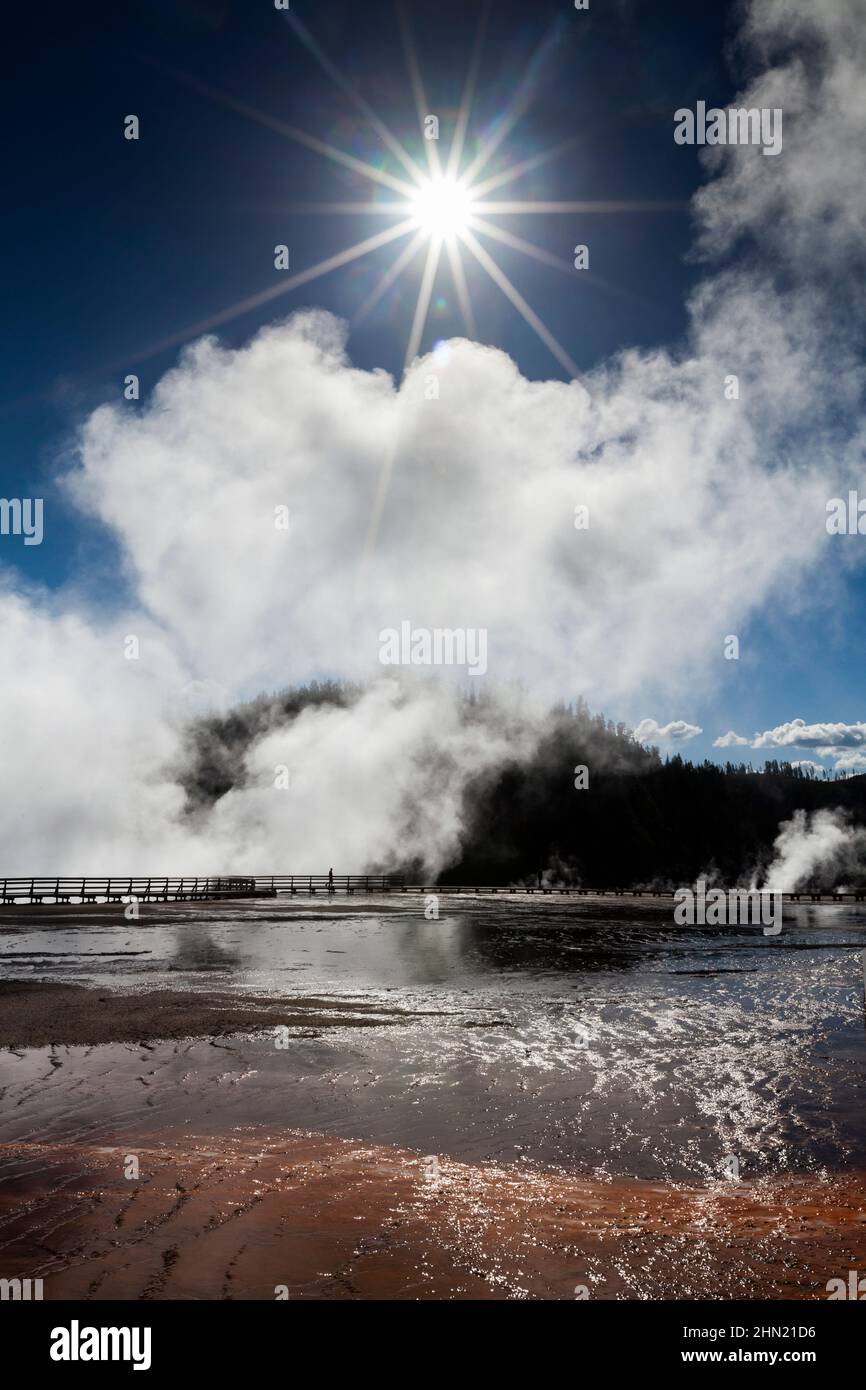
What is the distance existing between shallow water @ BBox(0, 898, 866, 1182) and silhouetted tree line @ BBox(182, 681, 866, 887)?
97880 mm

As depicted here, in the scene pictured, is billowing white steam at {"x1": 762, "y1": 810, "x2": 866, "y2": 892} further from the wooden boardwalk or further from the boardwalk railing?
the boardwalk railing

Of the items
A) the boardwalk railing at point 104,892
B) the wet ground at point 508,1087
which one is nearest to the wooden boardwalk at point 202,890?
the boardwalk railing at point 104,892

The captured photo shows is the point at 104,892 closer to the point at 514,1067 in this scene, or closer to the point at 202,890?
the point at 202,890

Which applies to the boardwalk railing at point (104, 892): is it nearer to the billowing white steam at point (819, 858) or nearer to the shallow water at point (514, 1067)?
the shallow water at point (514, 1067)

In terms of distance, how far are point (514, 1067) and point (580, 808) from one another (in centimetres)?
14967

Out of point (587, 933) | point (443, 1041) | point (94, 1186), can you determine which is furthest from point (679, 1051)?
point (587, 933)

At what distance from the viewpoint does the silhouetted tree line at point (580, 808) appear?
465 ft

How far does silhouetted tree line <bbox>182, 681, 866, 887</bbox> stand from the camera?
14162cm

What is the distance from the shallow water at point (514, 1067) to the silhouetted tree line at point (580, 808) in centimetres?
9788

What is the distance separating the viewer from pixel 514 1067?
9922 millimetres

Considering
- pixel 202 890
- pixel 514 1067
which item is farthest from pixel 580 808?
pixel 514 1067

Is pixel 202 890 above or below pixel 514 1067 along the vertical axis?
below
